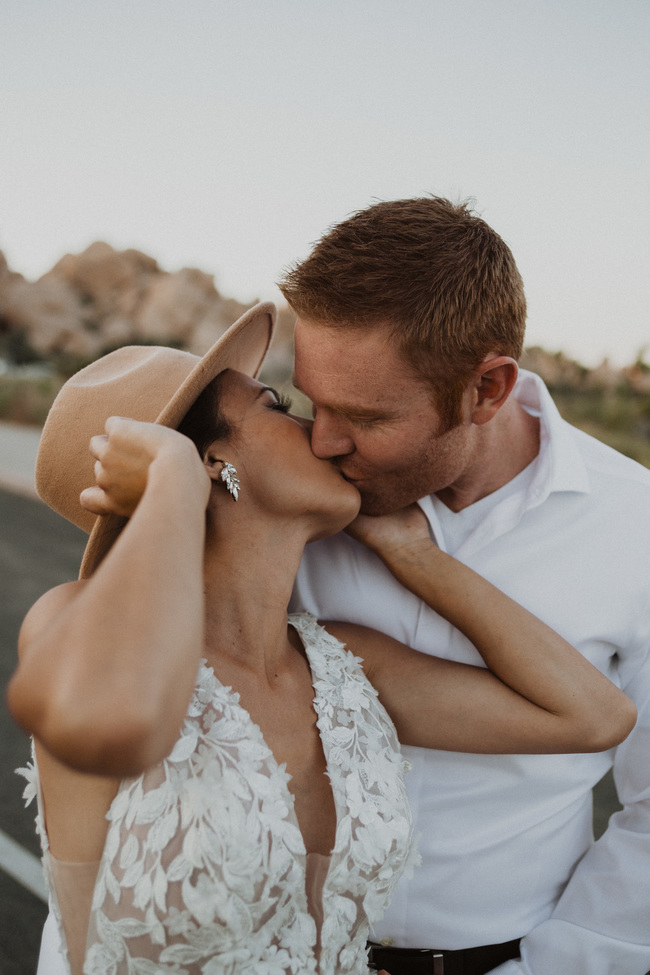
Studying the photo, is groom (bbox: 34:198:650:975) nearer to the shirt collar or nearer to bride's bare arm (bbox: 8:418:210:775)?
the shirt collar

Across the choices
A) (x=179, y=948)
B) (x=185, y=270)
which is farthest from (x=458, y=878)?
(x=185, y=270)

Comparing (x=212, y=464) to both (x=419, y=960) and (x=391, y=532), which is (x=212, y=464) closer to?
(x=391, y=532)

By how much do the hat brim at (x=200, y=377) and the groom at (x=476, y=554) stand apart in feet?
0.49

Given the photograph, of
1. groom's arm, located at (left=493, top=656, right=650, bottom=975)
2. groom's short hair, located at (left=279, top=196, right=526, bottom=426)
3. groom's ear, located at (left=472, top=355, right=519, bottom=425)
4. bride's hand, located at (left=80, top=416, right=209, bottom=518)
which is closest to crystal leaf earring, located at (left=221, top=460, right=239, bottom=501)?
bride's hand, located at (left=80, top=416, right=209, bottom=518)

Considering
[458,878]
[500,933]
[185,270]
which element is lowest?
[185,270]

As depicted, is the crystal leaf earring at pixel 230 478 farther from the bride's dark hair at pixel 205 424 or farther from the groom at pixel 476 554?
the groom at pixel 476 554

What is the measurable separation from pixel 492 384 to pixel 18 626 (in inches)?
189

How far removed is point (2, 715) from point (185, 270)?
172 ft

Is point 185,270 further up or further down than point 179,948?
further down

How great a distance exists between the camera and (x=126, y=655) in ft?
3.33

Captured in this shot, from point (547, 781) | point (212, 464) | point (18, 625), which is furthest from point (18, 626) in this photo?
point (547, 781)

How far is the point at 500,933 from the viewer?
81.0 inches

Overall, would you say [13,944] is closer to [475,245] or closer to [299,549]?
[299,549]

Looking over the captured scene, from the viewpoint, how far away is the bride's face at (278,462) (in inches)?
68.3
